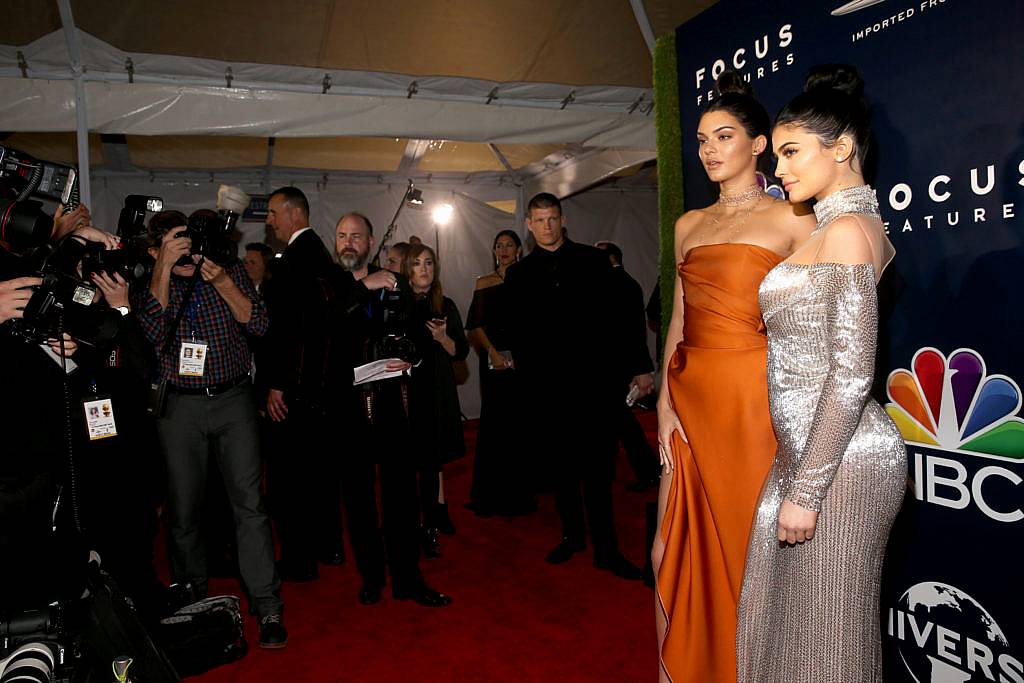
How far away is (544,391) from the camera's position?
12.1ft

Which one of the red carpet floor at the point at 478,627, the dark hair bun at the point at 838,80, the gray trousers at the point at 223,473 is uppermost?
the dark hair bun at the point at 838,80

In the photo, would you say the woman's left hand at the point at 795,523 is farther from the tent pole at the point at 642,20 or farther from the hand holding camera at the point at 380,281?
the tent pole at the point at 642,20

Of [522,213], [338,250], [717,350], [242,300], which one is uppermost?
[522,213]

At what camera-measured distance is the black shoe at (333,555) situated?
12.6 feet

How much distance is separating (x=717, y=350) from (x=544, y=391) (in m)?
1.79

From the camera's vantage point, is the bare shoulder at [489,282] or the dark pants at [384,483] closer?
the dark pants at [384,483]

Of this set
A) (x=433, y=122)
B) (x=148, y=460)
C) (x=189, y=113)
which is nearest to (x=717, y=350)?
(x=148, y=460)

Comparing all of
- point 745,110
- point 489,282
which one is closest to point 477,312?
point 489,282

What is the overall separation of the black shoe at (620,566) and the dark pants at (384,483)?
907 mm

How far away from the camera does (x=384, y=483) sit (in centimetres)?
317

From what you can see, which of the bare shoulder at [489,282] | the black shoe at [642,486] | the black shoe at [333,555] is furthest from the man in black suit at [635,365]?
the black shoe at [333,555]

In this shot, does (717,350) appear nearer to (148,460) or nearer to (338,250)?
(338,250)

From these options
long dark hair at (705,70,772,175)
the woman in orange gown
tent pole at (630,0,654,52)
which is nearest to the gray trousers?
the woman in orange gown

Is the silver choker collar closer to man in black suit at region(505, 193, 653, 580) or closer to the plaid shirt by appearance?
man in black suit at region(505, 193, 653, 580)
